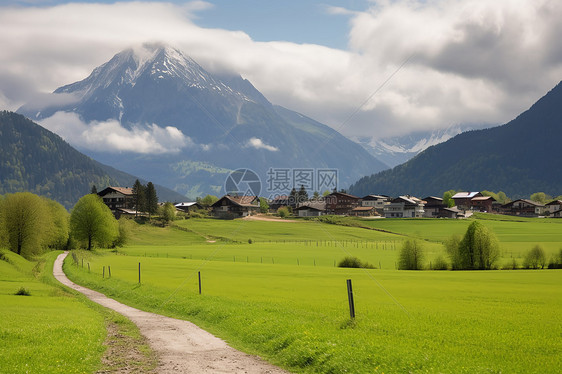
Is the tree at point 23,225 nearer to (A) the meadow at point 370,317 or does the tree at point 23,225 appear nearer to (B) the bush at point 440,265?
(A) the meadow at point 370,317

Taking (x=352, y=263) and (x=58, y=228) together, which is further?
(x=58, y=228)

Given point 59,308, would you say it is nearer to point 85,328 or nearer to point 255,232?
point 85,328

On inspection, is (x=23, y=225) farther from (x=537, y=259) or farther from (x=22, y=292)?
(x=537, y=259)

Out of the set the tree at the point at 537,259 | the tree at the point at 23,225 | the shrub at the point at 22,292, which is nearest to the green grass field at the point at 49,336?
the shrub at the point at 22,292

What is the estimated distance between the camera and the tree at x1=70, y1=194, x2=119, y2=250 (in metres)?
113

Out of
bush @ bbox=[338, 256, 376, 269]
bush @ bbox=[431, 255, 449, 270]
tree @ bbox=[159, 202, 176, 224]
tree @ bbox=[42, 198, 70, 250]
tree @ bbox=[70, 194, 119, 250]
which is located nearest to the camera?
bush @ bbox=[338, 256, 376, 269]

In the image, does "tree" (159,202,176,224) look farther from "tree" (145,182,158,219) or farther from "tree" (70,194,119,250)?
"tree" (70,194,119,250)

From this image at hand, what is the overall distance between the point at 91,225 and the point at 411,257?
74.8m

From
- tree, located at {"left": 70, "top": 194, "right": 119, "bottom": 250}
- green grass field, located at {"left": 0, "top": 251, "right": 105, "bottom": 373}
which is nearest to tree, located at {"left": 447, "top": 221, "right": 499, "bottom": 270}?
green grass field, located at {"left": 0, "top": 251, "right": 105, "bottom": 373}

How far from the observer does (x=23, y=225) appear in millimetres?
89125

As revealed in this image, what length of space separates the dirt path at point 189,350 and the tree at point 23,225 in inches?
2718

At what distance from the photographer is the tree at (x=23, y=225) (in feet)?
288

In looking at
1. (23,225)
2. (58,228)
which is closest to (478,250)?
(23,225)

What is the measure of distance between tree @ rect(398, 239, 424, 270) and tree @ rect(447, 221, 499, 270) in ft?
22.8
